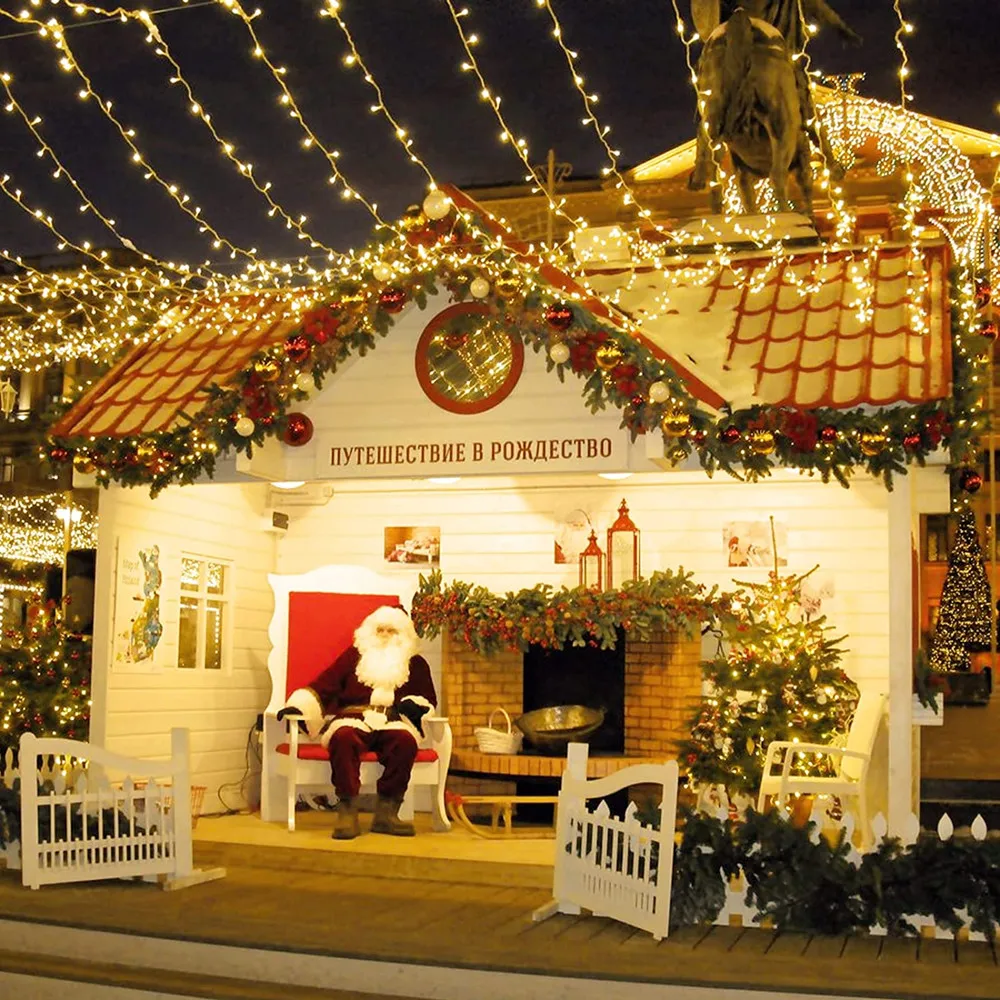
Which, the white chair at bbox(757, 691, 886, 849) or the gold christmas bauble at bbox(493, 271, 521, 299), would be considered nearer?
the white chair at bbox(757, 691, 886, 849)

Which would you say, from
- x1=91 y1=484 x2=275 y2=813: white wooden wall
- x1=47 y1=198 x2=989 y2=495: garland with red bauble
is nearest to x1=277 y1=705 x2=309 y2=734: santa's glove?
x1=91 y1=484 x2=275 y2=813: white wooden wall

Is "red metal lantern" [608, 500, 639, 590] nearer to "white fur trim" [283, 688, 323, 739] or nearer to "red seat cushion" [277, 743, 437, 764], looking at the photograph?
"red seat cushion" [277, 743, 437, 764]

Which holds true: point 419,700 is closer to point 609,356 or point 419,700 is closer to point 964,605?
point 609,356

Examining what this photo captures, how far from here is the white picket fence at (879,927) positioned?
18.9ft

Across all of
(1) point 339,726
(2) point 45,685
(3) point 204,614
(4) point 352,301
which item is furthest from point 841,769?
(2) point 45,685

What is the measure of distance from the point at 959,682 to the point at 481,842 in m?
8.37

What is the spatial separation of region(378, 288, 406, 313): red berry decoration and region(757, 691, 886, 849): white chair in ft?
10.5

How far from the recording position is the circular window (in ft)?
26.0

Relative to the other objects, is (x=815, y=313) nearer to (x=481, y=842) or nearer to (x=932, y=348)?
(x=932, y=348)

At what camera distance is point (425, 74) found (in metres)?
8.16

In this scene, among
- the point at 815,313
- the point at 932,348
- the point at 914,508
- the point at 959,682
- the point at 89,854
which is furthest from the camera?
the point at 959,682

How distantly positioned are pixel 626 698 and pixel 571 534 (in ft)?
4.39

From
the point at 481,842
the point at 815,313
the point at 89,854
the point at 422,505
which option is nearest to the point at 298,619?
the point at 422,505

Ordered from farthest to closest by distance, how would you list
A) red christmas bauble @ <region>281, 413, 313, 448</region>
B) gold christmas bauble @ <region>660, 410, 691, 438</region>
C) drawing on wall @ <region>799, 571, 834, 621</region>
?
1. drawing on wall @ <region>799, 571, 834, 621</region>
2. red christmas bauble @ <region>281, 413, 313, 448</region>
3. gold christmas bauble @ <region>660, 410, 691, 438</region>
